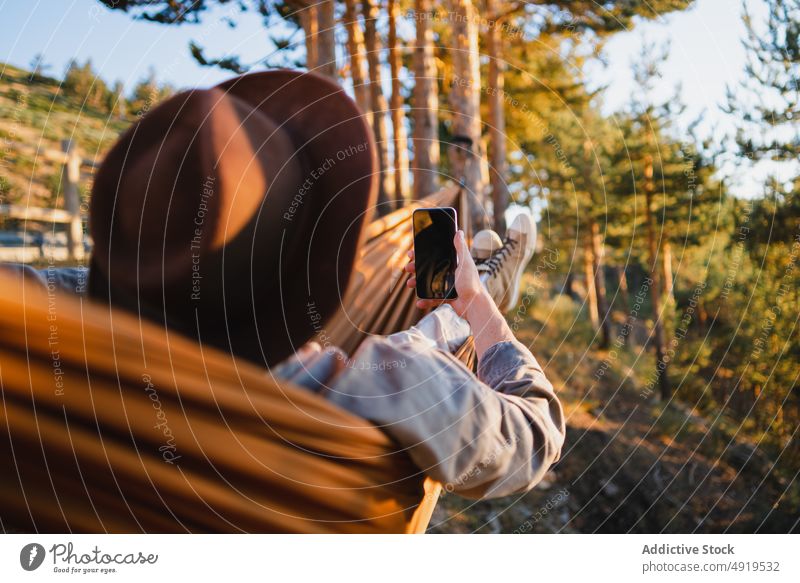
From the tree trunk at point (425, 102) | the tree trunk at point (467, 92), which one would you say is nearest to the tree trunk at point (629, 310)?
the tree trunk at point (467, 92)

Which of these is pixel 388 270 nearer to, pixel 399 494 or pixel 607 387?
pixel 399 494

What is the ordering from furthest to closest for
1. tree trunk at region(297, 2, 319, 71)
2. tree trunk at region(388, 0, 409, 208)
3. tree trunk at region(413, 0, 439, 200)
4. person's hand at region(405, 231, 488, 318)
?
tree trunk at region(388, 0, 409, 208) → tree trunk at region(413, 0, 439, 200) → tree trunk at region(297, 2, 319, 71) → person's hand at region(405, 231, 488, 318)

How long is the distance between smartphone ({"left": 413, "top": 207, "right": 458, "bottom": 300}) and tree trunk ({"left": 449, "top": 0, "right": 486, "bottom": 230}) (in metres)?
2.04

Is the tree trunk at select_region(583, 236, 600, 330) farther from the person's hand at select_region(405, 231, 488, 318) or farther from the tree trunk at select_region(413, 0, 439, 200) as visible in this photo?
the person's hand at select_region(405, 231, 488, 318)

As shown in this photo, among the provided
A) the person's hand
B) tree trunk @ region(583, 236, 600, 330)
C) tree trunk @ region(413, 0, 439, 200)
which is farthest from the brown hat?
tree trunk @ region(583, 236, 600, 330)

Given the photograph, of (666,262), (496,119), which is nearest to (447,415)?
(496,119)

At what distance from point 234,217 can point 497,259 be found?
45.5 inches

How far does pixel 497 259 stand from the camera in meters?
1.65

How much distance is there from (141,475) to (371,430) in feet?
0.96

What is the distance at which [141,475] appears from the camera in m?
0.67

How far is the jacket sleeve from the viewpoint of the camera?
2.15ft
